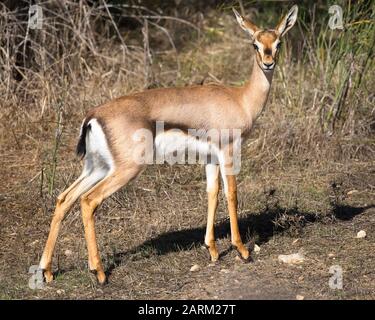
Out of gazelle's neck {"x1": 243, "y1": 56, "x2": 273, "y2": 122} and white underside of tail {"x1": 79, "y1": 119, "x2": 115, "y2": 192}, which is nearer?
white underside of tail {"x1": 79, "y1": 119, "x2": 115, "y2": 192}

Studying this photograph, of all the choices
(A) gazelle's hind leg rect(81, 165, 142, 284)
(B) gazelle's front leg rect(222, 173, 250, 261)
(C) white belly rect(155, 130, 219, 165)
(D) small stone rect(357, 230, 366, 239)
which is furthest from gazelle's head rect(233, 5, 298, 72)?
(D) small stone rect(357, 230, 366, 239)

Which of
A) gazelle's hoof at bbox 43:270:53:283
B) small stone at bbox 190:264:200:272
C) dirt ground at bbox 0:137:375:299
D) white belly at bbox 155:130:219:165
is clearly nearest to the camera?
dirt ground at bbox 0:137:375:299

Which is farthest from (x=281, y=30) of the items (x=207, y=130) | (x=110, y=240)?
(x=110, y=240)

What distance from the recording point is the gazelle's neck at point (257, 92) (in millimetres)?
6133

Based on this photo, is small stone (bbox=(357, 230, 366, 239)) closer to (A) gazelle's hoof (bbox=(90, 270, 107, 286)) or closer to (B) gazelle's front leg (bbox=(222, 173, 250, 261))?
(B) gazelle's front leg (bbox=(222, 173, 250, 261))

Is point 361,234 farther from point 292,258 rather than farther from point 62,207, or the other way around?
point 62,207

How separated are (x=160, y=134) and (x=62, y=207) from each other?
32.9 inches

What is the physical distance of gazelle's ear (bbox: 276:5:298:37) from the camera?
6.17 meters

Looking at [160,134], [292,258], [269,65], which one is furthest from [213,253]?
[269,65]

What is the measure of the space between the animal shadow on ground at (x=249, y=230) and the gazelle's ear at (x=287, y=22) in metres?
1.42

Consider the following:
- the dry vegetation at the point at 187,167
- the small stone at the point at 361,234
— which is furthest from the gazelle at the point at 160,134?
the small stone at the point at 361,234

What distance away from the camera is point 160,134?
18.7 ft

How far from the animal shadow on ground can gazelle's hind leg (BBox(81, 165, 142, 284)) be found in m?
0.26

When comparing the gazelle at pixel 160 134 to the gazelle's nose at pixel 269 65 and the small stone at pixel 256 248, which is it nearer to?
the gazelle's nose at pixel 269 65
